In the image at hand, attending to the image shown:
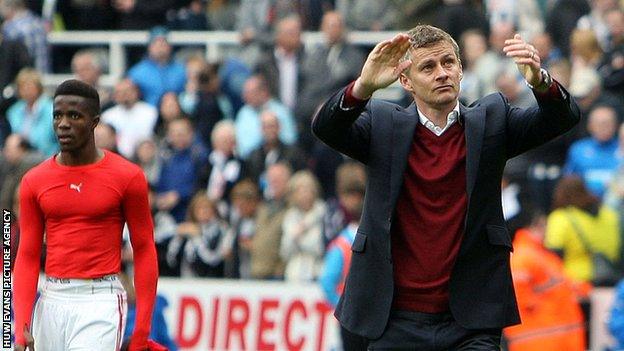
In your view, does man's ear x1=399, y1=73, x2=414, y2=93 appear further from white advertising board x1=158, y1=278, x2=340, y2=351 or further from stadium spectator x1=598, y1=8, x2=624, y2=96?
stadium spectator x1=598, y1=8, x2=624, y2=96

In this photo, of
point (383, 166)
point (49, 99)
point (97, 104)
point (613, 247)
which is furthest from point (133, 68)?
point (383, 166)

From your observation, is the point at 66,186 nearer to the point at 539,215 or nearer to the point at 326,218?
the point at 539,215

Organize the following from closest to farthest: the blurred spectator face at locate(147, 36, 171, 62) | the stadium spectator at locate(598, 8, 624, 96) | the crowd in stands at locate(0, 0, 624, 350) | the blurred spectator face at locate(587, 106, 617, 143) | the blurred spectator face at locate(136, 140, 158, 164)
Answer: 1. the crowd in stands at locate(0, 0, 624, 350)
2. the blurred spectator face at locate(587, 106, 617, 143)
3. the stadium spectator at locate(598, 8, 624, 96)
4. the blurred spectator face at locate(136, 140, 158, 164)
5. the blurred spectator face at locate(147, 36, 171, 62)

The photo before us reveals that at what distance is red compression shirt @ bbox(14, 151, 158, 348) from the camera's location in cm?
844

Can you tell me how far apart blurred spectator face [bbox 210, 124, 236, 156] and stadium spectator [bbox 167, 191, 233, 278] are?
928mm

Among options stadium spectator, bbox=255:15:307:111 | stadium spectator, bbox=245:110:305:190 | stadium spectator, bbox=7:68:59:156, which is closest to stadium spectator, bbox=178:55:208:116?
stadium spectator, bbox=255:15:307:111

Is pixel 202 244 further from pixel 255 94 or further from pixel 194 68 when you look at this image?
pixel 194 68

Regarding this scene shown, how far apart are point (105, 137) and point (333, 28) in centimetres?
283

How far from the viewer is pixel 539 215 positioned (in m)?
13.1

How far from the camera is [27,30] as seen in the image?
19938mm

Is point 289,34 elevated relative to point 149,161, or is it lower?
elevated

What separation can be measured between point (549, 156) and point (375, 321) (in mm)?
9066

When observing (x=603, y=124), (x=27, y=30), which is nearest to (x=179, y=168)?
(x=27, y=30)

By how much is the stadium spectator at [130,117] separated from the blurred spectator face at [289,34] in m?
1.63
